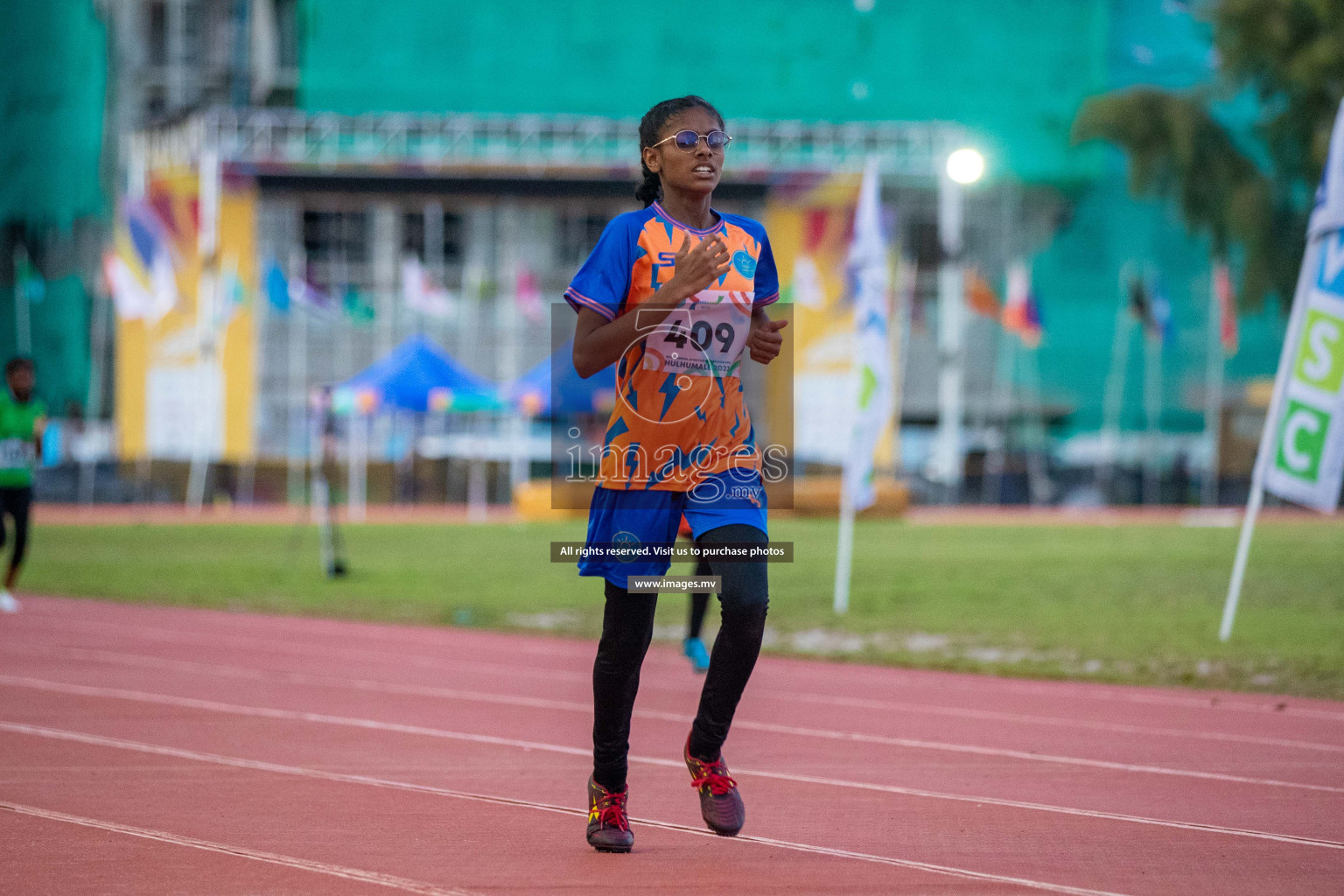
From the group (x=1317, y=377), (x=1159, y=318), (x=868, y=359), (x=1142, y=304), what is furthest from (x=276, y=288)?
(x=1317, y=377)

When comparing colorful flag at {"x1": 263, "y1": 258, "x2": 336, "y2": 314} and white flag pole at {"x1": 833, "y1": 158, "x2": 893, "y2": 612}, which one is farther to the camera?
colorful flag at {"x1": 263, "y1": 258, "x2": 336, "y2": 314}

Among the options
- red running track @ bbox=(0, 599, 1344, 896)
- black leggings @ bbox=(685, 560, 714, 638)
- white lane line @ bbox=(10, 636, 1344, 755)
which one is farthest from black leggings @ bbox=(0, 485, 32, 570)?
black leggings @ bbox=(685, 560, 714, 638)

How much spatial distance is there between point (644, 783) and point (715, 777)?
1173mm

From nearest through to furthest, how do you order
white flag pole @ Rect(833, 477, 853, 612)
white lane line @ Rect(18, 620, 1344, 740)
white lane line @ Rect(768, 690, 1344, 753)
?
white lane line @ Rect(768, 690, 1344, 753) < white lane line @ Rect(18, 620, 1344, 740) < white flag pole @ Rect(833, 477, 853, 612)

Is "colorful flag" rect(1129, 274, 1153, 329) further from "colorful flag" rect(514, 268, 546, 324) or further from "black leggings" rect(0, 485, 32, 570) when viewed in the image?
"black leggings" rect(0, 485, 32, 570)

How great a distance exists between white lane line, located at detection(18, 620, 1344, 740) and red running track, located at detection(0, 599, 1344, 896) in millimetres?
42

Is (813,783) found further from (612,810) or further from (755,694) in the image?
(755,694)

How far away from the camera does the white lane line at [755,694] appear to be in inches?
282

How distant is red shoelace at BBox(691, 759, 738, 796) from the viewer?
470cm

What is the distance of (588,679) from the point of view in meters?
9.30

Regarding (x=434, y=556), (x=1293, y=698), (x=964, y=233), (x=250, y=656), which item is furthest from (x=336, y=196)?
(x=1293, y=698)

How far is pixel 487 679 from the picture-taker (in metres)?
9.11

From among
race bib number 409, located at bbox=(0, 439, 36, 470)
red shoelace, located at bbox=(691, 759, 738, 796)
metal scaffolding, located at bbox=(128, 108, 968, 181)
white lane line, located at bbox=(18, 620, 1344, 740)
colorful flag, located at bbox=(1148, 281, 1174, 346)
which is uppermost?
metal scaffolding, located at bbox=(128, 108, 968, 181)

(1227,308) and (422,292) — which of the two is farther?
(422,292)
